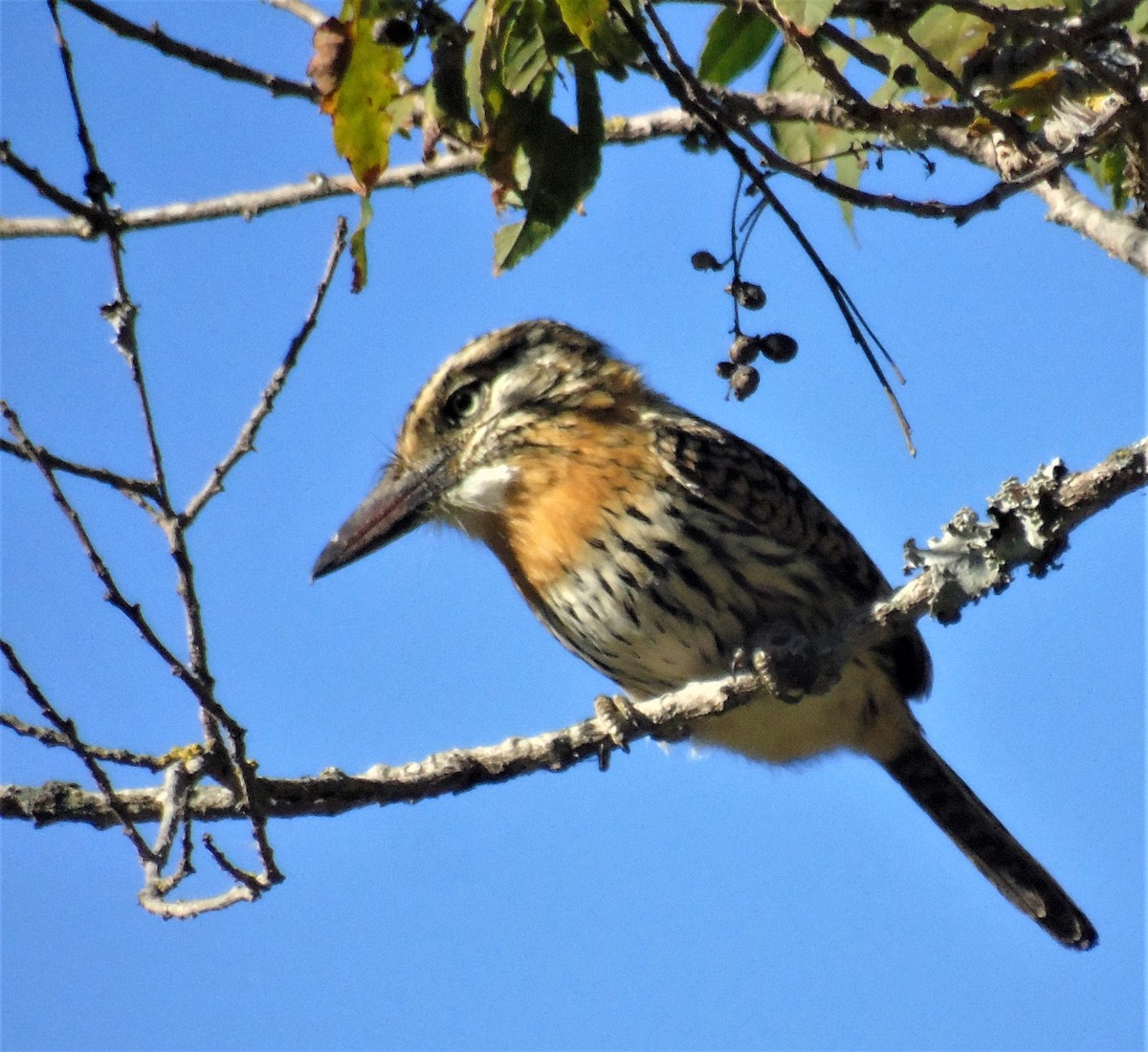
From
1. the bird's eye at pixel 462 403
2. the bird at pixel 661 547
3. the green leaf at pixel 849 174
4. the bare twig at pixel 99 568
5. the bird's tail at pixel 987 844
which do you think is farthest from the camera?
the bird's tail at pixel 987 844

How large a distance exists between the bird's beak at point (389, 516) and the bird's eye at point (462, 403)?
0.18 meters

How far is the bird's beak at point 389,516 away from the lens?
4.80 metres

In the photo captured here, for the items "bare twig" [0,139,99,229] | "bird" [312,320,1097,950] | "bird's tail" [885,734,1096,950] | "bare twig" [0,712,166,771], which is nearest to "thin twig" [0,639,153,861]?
"bare twig" [0,712,166,771]

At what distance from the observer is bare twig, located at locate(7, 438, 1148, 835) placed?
2.97m

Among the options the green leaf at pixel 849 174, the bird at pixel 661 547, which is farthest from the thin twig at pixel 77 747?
the green leaf at pixel 849 174

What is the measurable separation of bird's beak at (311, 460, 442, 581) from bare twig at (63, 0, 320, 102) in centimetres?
129

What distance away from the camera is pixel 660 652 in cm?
438

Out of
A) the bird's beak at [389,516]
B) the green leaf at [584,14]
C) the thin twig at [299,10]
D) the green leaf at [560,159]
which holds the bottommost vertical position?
the green leaf at [584,14]

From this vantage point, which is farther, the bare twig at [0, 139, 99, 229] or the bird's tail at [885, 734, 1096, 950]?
the bird's tail at [885, 734, 1096, 950]

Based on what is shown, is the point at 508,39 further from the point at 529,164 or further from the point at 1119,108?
the point at 1119,108

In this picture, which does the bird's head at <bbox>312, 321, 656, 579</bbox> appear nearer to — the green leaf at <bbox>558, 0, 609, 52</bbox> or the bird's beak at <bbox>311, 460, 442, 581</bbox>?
the bird's beak at <bbox>311, 460, 442, 581</bbox>

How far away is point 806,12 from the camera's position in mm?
2676

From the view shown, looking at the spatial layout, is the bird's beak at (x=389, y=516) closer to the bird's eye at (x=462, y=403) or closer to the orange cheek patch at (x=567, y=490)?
the bird's eye at (x=462, y=403)

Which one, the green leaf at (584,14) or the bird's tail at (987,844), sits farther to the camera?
the bird's tail at (987,844)
